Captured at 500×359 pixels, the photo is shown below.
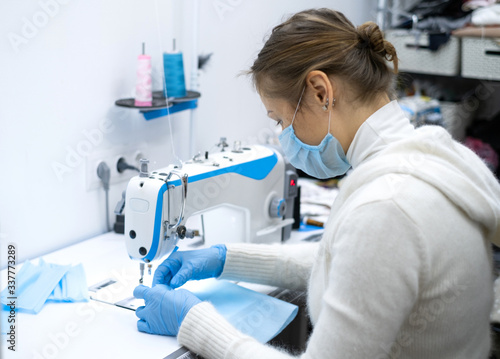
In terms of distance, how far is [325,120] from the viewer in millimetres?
1124

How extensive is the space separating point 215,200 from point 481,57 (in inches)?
70.3

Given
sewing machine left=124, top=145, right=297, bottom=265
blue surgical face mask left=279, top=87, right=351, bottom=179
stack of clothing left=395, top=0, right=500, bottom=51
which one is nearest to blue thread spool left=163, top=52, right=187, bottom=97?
sewing machine left=124, top=145, right=297, bottom=265

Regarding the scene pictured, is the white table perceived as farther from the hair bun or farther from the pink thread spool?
the hair bun

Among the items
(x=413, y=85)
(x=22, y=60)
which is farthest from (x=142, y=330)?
(x=413, y=85)

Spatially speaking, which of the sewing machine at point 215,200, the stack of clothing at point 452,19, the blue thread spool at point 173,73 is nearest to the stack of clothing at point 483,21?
the stack of clothing at point 452,19

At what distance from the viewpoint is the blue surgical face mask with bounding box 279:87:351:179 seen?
115cm

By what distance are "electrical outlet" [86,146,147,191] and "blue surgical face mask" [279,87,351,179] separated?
0.73 meters

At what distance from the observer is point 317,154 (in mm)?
1175

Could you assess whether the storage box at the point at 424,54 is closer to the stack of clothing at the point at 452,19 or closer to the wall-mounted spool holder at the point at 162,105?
the stack of clothing at the point at 452,19

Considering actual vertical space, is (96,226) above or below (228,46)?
below

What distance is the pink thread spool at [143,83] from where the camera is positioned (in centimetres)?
173

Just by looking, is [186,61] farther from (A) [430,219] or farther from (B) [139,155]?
(A) [430,219]

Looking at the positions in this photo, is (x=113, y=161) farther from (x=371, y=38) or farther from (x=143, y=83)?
(x=371, y=38)

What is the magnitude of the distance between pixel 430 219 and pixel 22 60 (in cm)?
108
